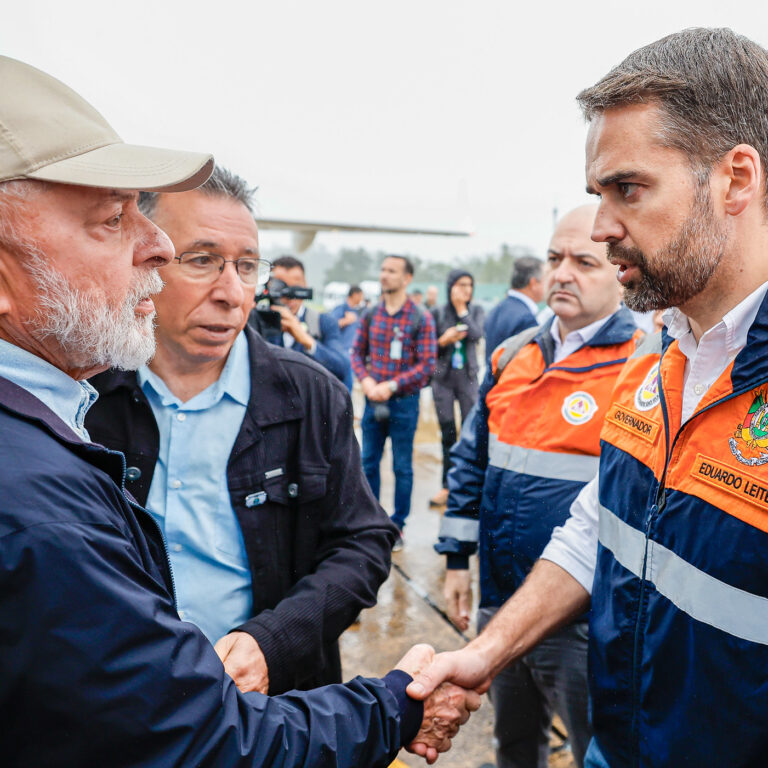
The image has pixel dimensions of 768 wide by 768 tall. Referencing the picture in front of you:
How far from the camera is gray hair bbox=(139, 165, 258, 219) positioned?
1.93 m

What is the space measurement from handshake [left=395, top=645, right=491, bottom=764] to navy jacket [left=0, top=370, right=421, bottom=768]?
590 millimetres

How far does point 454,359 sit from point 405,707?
196 inches

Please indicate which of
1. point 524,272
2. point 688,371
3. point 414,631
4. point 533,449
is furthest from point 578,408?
point 524,272

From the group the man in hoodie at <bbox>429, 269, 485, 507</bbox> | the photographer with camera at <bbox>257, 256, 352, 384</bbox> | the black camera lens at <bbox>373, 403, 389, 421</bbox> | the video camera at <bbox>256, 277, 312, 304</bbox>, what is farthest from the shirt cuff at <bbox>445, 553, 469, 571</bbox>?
the man in hoodie at <bbox>429, 269, 485, 507</bbox>

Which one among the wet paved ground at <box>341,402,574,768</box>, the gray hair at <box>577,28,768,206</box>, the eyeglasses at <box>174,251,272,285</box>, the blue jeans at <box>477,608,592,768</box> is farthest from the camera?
the wet paved ground at <box>341,402,574,768</box>

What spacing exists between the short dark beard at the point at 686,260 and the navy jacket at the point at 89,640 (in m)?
1.17

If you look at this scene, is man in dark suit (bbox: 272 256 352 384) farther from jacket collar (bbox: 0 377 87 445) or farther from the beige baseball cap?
jacket collar (bbox: 0 377 87 445)

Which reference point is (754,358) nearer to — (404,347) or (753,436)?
(753,436)

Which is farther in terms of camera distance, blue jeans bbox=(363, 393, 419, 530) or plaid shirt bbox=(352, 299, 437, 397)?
plaid shirt bbox=(352, 299, 437, 397)

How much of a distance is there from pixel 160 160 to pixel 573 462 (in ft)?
5.67

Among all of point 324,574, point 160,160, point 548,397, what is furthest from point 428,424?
point 160,160

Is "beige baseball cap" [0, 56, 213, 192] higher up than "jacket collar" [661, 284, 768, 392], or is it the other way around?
"beige baseball cap" [0, 56, 213, 192]

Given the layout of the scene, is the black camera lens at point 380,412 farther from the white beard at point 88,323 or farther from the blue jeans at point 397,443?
the white beard at point 88,323

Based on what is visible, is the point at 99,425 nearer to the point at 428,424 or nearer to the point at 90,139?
the point at 90,139
